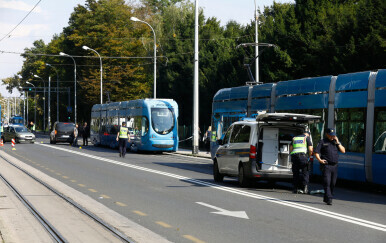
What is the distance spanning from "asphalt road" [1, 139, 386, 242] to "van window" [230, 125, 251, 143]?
4.17 ft

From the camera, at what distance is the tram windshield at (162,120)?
3931 cm

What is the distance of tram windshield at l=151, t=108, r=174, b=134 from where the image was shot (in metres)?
39.3

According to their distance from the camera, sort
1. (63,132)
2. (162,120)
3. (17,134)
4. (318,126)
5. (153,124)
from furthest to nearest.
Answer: (17,134) < (63,132) < (162,120) < (153,124) < (318,126)

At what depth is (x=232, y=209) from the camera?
13086 mm

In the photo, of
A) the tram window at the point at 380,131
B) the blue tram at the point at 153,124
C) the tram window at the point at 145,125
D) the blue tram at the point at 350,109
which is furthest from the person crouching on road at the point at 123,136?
the tram window at the point at 380,131

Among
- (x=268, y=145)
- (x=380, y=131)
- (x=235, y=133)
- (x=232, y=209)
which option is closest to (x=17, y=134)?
(x=235, y=133)

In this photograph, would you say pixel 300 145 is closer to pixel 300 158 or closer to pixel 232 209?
pixel 300 158

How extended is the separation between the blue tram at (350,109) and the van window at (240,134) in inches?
111

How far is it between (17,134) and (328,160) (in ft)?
151

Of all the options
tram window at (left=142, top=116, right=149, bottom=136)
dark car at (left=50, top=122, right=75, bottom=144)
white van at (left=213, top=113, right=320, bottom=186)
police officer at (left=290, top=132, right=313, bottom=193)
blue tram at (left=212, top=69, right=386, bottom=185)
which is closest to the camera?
police officer at (left=290, top=132, right=313, bottom=193)

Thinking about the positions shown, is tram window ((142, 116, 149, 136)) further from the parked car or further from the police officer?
the police officer

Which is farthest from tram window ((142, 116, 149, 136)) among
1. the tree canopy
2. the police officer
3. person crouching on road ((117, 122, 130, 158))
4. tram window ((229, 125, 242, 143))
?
the police officer

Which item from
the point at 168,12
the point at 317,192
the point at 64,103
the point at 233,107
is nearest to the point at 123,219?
the point at 317,192

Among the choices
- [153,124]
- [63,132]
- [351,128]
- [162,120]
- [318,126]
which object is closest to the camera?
[351,128]
